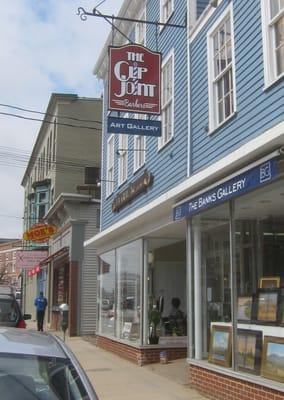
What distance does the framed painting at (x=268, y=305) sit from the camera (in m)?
8.86

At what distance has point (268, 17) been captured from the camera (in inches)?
→ 356

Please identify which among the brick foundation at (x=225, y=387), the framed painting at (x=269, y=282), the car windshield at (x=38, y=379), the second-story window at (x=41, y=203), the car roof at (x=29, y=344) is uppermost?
the second-story window at (x=41, y=203)

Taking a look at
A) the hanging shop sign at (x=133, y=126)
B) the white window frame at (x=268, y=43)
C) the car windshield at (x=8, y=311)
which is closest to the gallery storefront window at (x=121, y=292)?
the car windshield at (x=8, y=311)

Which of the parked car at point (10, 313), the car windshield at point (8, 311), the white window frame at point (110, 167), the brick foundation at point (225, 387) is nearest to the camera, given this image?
the brick foundation at point (225, 387)

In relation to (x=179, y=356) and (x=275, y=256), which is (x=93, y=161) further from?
(x=275, y=256)

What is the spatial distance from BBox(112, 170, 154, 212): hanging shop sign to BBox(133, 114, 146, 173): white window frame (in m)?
0.42

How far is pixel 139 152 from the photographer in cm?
1611

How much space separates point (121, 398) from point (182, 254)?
6.88m

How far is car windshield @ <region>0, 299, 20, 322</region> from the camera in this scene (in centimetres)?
1337

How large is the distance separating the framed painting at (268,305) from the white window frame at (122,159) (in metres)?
8.86

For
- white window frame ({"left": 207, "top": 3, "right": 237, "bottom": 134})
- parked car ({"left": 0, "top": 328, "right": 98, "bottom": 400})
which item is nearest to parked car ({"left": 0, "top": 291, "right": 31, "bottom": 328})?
white window frame ({"left": 207, "top": 3, "right": 237, "bottom": 134})

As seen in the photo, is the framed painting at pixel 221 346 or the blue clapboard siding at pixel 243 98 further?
the framed painting at pixel 221 346

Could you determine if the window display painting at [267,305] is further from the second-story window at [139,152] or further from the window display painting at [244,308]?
the second-story window at [139,152]

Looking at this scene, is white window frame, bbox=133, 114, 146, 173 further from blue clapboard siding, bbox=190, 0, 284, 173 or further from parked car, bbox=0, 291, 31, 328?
parked car, bbox=0, 291, 31, 328
